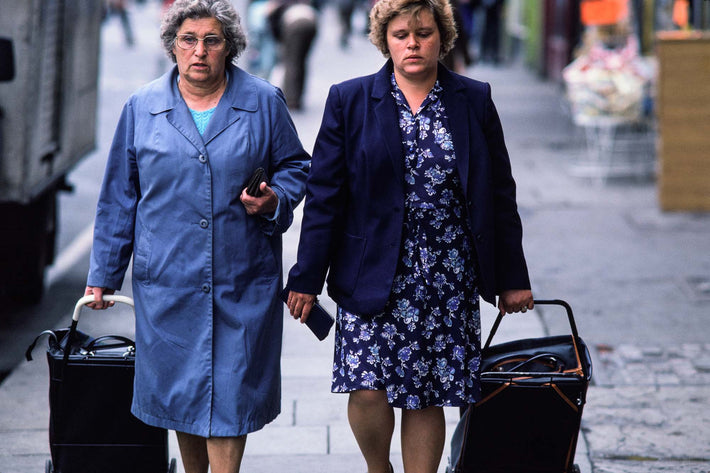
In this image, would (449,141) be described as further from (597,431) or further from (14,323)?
(14,323)

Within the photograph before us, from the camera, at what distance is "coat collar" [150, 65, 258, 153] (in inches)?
145

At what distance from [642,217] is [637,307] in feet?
8.93

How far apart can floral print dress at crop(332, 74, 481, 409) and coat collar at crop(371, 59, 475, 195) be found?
0.03 m

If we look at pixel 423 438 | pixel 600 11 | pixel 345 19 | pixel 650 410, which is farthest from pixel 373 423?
pixel 345 19

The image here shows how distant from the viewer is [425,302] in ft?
12.1

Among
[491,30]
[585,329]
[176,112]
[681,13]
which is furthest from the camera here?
[491,30]

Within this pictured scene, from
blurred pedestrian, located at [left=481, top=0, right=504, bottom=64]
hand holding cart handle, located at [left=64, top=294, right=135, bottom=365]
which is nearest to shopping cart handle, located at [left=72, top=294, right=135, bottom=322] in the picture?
hand holding cart handle, located at [left=64, top=294, right=135, bottom=365]

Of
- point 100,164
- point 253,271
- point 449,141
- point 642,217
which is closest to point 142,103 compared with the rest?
point 253,271

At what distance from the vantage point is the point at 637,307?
7.00 metres

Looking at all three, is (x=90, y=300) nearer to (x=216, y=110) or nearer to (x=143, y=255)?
(x=143, y=255)

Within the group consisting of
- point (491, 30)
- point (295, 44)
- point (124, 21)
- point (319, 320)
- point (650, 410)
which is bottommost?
point (650, 410)

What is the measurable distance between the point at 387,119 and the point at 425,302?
593mm

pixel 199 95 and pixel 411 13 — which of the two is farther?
pixel 199 95

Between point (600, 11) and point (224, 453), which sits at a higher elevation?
point (600, 11)
